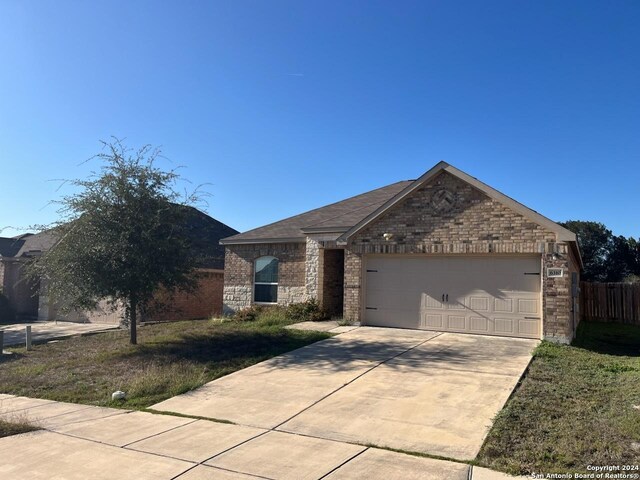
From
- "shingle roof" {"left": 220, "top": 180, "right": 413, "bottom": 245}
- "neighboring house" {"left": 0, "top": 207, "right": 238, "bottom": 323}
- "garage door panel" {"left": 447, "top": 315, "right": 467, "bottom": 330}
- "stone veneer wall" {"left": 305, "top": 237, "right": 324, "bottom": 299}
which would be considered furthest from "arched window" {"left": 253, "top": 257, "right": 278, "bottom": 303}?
"garage door panel" {"left": 447, "top": 315, "right": 467, "bottom": 330}

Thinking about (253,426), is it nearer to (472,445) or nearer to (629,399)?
(472,445)

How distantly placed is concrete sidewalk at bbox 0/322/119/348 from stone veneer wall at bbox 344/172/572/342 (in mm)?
10981

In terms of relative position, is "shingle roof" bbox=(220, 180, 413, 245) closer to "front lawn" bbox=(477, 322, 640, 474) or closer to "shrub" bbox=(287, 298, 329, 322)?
"shrub" bbox=(287, 298, 329, 322)

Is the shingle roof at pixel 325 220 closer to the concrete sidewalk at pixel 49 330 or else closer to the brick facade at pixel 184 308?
the brick facade at pixel 184 308

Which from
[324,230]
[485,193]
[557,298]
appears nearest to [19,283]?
[324,230]

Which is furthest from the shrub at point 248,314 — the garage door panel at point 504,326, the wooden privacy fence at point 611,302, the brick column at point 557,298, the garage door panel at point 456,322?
the wooden privacy fence at point 611,302

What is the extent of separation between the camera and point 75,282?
13188 mm

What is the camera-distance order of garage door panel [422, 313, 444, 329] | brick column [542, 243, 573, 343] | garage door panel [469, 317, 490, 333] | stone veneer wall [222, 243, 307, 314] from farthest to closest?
1. stone veneer wall [222, 243, 307, 314]
2. garage door panel [422, 313, 444, 329]
3. garage door panel [469, 317, 490, 333]
4. brick column [542, 243, 573, 343]

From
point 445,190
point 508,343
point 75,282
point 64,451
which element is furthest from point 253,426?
point 445,190

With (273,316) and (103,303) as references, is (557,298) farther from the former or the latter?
(103,303)

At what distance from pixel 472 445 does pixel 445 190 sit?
Result: 907 centimetres

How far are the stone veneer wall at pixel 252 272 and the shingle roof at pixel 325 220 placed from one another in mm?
347

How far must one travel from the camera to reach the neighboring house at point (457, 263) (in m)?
12.6

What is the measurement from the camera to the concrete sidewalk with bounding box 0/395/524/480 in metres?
5.27
